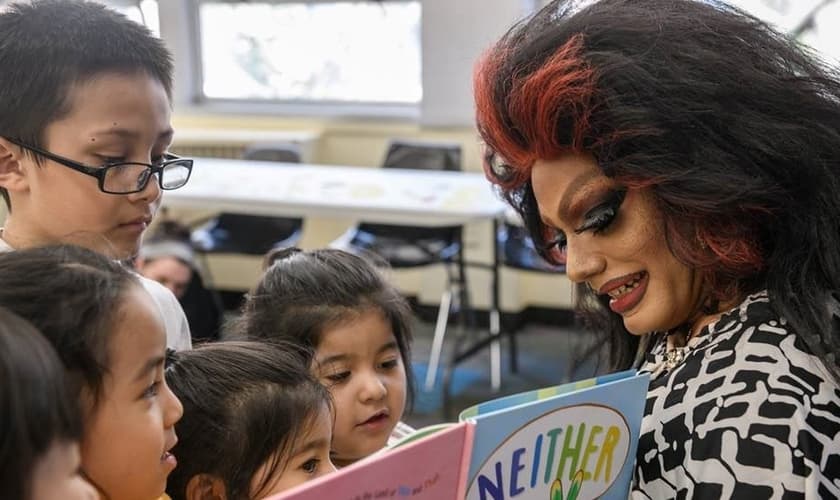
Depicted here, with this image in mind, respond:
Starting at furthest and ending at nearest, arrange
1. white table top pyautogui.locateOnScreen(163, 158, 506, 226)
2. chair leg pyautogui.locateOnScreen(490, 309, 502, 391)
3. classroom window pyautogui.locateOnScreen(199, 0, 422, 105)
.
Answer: classroom window pyautogui.locateOnScreen(199, 0, 422, 105) < chair leg pyautogui.locateOnScreen(490, 309, 502, 391) < white table top pyautogui.locateOnScreen(163, 158, 506, 226)

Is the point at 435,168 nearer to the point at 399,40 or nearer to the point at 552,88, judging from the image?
the point at 399,40

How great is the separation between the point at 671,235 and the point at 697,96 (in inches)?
6.0

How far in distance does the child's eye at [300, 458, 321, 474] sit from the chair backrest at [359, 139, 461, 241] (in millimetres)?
2878

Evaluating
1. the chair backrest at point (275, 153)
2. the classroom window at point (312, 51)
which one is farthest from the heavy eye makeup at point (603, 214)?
the classroom window at point (312, 51)

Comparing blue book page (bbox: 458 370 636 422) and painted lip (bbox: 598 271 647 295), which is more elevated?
painted lip (bbox: 598 271 647 295)

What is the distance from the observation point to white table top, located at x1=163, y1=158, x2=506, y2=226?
3.49 m

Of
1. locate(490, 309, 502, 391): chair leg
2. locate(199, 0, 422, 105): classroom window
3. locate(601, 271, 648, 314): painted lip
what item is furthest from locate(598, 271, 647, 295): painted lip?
locate(199, 0, 422, 105): classroom window

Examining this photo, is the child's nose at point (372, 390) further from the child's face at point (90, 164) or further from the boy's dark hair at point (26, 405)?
the boy's dark hair at point (26, 405)

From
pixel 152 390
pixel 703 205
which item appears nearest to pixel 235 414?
pixel 152 390

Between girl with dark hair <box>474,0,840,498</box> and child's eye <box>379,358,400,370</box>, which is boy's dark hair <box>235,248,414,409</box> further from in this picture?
girl with dark hair <box>474,0,840,498</box>

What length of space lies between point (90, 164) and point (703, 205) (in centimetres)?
68

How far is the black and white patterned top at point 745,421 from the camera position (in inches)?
36.6

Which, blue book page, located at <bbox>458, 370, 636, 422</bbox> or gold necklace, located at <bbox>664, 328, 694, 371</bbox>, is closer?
blue book page, located at <bbox>458, 370, 636, 422</bbox>

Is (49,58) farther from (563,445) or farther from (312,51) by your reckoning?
(312,51)
